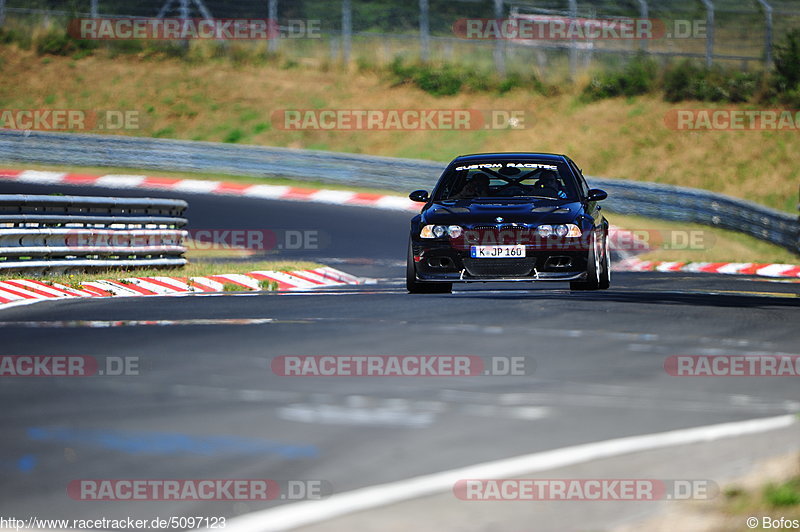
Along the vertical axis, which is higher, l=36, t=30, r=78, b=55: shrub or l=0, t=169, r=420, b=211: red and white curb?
l=36, t=30, r=78, b=55: shrub

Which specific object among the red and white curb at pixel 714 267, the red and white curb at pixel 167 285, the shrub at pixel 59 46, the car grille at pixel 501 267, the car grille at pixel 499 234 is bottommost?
the red and white curb at pixel 714 267

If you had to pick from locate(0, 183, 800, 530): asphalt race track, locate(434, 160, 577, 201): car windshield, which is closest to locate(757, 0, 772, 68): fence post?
locate(434, 160, 577, 201): car windshield

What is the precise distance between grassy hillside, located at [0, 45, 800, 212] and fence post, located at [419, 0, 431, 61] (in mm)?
1191

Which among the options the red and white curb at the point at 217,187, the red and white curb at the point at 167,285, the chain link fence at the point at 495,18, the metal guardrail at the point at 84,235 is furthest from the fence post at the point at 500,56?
the metal guardrail at the point at 84,235

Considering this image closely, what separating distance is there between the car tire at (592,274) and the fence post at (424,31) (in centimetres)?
2335

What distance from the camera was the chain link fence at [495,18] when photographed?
116ft

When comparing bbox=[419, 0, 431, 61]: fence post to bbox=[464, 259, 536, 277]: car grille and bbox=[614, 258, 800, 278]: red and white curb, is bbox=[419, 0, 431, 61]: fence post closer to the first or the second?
bbox=[614, 258, 800, 278]: red and white curb

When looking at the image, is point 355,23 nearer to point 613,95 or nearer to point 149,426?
point 613,95

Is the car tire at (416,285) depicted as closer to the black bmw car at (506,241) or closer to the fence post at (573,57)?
the black bmw car at (506,241)

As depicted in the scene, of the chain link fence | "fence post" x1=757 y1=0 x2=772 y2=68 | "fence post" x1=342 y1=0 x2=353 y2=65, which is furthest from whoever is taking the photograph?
"fence post" x1=342 y1=0 x2=353 y2=65

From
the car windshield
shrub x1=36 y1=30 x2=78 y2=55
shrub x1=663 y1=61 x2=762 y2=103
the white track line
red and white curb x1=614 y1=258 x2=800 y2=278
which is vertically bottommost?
red and white curb x1=614 y1=258 x2=800 y2=278

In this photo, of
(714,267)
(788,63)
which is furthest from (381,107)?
(714,267)

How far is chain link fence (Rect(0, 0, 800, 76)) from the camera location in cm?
3528

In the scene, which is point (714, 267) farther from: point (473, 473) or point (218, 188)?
point (473, 473)
